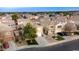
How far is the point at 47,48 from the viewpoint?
6.28 ft

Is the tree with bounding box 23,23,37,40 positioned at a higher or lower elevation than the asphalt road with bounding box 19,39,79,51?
higher

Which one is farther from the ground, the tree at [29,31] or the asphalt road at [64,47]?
the tree at [29,31]

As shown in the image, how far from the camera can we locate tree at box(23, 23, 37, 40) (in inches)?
75.0

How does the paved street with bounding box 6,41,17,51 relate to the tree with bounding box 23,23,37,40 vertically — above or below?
below

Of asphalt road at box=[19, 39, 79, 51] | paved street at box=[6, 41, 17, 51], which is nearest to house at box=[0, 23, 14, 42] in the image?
paved street at box=[6, 41, 17, 51]

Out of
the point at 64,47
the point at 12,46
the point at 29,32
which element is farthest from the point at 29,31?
the point at 64,47

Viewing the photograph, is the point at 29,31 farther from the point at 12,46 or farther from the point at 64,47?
the point at 64,47

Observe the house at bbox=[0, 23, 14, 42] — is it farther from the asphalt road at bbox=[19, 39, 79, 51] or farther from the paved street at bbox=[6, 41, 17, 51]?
the asphalt road at bbox=[19, 39, 79, 51]

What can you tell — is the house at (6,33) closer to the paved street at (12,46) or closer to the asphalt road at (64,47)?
the paved street at (12,46)

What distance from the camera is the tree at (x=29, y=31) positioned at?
1.91m

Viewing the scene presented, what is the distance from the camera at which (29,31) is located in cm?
191

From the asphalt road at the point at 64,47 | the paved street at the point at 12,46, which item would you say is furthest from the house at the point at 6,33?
the asphalt road at the point at 64,47

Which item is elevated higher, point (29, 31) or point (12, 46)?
point (29, 31)
